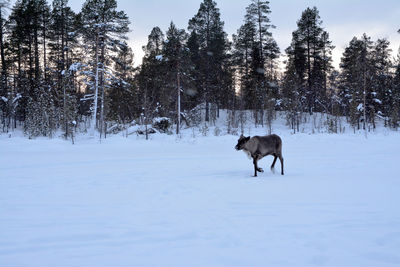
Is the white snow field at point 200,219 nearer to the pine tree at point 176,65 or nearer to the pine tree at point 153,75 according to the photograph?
the pine tree at point 153,75

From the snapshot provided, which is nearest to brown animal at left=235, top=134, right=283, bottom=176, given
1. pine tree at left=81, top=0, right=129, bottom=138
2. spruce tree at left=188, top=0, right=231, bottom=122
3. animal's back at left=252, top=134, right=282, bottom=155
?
animal's back at left=252, top=134, right=282, bottom=155

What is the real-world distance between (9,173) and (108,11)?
2313 centimetres

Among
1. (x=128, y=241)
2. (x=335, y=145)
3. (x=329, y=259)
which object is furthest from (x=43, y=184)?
(x=335, y=145)

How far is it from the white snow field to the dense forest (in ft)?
57.3

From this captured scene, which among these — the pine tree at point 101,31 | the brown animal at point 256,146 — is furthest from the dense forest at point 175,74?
the brown animal at point 256,146

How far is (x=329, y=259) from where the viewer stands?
8.93ft

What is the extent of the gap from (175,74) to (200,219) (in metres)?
25.0

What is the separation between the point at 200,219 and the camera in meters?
4.06

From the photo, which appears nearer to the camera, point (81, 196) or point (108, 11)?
point (81, 196)

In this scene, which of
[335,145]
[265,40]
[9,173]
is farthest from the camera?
[265,40]

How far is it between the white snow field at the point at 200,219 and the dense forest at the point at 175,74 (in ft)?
57.3

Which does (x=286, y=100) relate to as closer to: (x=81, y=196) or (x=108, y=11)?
A: (x=108, y=11)

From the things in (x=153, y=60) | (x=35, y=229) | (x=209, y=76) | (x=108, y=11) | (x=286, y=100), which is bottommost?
(x=35, y=229)

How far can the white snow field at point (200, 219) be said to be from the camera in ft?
9.35
